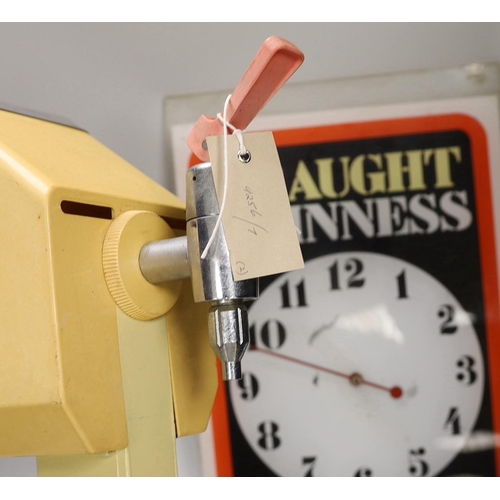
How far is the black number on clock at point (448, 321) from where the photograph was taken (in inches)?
37.3

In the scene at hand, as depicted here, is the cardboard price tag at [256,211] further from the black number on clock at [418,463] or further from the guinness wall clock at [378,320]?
the black number on clock at [418,463]

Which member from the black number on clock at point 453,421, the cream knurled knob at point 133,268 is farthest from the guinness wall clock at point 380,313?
the cream knurled knob at point 133,268

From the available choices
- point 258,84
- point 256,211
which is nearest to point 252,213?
point 256,211

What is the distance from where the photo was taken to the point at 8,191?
0.50m

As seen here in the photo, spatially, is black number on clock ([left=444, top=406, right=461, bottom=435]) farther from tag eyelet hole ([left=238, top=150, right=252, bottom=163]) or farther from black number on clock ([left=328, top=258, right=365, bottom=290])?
tag eyelet hole ([left=238, top=150, right=252, bottom=163])

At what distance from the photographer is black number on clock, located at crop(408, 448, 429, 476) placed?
0.94 m

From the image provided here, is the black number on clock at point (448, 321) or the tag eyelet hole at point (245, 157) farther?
the black number on clock at point (448, 321)

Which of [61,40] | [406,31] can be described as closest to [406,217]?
[406,31]

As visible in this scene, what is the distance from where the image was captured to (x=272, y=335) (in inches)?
37.7

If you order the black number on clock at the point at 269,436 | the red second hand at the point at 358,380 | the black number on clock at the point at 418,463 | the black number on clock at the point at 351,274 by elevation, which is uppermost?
the black number on clock at the point at 351,274

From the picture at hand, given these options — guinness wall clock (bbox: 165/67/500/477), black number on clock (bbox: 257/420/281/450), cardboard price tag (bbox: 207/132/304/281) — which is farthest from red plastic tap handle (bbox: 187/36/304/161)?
black number on clock (bbox: 257/420/281/450)

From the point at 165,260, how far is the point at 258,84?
0.58 feet

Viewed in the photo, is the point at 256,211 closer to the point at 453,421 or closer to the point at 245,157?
the point at 245,157

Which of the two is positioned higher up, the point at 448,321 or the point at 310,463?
the point at 448,321
